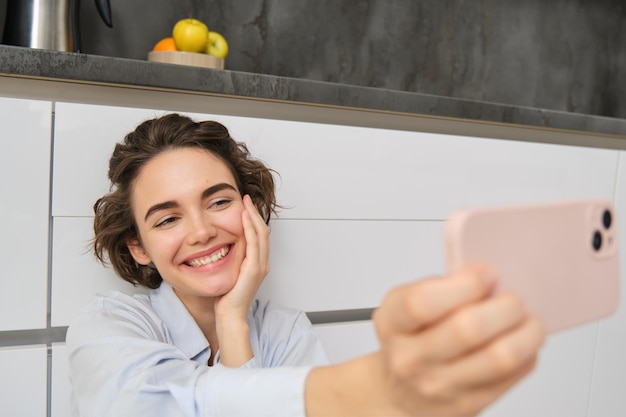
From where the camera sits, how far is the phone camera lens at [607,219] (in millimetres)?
488

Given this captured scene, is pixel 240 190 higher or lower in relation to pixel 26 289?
higher

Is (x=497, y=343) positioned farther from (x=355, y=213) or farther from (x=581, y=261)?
(x=355, y=213)

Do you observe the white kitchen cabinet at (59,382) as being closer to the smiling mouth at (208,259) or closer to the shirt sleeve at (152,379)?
the shirt sleeve at (152,379)

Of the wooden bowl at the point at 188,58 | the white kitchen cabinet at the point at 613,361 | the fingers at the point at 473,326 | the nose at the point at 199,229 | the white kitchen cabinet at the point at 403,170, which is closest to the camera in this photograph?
the fingers at the point at 473,326

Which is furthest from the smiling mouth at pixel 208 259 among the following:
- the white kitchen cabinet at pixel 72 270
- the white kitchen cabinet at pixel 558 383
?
the white kitchen cabinet at pixel 558 383

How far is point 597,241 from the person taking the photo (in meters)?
0.49

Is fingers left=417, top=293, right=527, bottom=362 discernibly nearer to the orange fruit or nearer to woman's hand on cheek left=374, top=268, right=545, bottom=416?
woman's hand on cheek left=374, top=268, right=545, bottom=416

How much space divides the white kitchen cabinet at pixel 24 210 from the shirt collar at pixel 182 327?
0.67 feet

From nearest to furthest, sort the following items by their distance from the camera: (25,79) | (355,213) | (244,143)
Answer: (25,79) < (244,143) < (355,213)

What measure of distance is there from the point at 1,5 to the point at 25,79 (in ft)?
1.72

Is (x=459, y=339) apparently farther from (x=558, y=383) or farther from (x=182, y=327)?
(x=558, y=383)

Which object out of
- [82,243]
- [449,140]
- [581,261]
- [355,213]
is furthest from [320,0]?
[581,261]

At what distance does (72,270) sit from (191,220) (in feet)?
0.83

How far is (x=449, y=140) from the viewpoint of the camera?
145 cm
